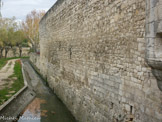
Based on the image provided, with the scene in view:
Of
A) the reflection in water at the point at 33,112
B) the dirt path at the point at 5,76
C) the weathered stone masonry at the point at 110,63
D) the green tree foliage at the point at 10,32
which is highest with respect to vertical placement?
the green tree foliage at the point at 10,32

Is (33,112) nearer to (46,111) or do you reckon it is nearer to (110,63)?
(46,111)

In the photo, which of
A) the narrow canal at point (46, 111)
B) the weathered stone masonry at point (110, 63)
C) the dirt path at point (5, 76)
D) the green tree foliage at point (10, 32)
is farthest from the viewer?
the green tree foliage at point (10, 32)

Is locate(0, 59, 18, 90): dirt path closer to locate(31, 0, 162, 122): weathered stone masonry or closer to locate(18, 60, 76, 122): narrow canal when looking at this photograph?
locate(18, 60, 76, 122): narrow canal

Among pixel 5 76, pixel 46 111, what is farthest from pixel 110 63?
pixel 5 76

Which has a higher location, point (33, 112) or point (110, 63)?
point (110, 63)

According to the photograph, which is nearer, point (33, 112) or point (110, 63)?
point (110, 63)

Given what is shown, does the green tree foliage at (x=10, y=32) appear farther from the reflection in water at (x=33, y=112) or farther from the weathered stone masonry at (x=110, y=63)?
the weathered stone masonry at (x=110, y=63)

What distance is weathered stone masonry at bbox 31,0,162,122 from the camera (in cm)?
360

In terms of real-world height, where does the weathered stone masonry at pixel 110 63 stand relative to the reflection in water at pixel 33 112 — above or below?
above

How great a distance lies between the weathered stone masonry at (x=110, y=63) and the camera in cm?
360

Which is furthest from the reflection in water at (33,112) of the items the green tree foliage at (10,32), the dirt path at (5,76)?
the green tree foliage at (10,32)

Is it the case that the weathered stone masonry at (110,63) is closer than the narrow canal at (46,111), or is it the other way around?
the weathered stone masonry at (110,63)

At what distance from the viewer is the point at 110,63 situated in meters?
4.93

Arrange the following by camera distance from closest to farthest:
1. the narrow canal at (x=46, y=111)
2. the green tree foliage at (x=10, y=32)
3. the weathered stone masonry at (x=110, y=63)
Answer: the weathered stone masonry at (x=110, y=63), the narrow canal at (x=46, y=111), the green tree foliage at (x=10, y=32)
